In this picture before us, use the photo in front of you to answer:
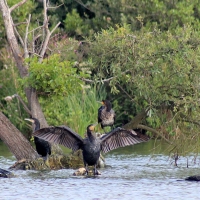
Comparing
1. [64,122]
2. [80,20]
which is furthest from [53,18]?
[64,122]

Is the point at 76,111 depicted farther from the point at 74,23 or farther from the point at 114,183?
the point at 114,183

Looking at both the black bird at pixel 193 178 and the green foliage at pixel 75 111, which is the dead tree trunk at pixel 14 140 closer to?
the black bird at pixel 193 178

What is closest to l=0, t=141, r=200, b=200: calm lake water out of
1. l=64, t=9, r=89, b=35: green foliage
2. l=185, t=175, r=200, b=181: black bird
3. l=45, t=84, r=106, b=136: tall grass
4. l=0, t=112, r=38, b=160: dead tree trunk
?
l=185, t=175, r=200, b=181: black bird

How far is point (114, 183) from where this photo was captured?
40.1 feet

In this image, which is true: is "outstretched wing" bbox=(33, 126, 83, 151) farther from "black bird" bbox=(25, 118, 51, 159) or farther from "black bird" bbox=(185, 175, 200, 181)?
"black bird" bbox=(185, 175, 200, 181)

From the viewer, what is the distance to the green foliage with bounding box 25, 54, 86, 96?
45.0ft

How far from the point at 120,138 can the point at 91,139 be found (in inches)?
20.9

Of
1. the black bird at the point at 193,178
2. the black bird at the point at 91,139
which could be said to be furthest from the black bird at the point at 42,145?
the black bird at the point at 193,178

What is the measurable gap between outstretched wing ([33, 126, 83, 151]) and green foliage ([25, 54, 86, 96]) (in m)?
1.05

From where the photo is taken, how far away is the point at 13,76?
67.1 feet

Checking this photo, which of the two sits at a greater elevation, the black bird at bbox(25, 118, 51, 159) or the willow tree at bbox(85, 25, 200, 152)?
the willow tree at bbox(85, 25, 200, 152)

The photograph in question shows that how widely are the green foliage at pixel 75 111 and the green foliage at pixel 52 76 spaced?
14.7ft

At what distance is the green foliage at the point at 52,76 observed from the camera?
1372cm

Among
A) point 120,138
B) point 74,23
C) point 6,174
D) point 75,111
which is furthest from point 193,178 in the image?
point 74,23
